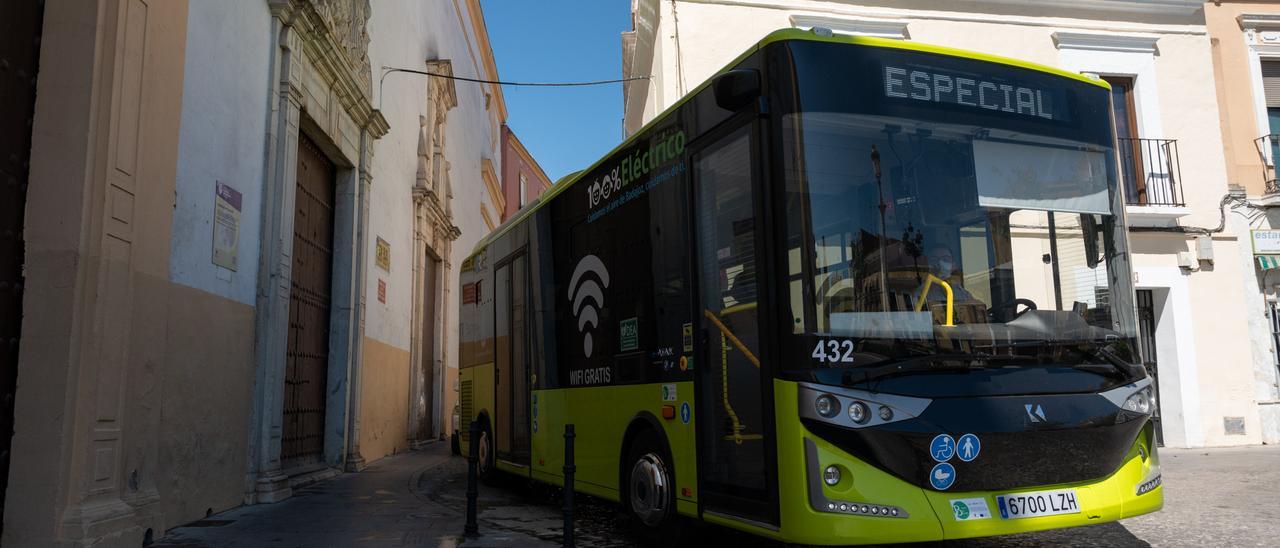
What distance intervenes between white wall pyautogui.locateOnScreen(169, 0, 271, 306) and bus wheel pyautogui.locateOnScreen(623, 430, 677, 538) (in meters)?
3.53

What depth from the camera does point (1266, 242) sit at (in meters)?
13.3

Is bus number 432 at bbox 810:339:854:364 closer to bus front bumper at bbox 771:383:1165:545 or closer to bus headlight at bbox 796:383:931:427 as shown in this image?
bus headlight at bbox 796:383:931:427

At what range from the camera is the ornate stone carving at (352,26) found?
10141 millimetres

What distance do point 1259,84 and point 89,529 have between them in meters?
15.9

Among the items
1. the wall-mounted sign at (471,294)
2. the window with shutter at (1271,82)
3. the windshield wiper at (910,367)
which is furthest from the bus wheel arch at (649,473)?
the window with shutter at (1271,82)

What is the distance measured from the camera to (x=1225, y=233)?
43.5 ft

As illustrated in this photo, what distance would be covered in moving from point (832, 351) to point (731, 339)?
0.72 m

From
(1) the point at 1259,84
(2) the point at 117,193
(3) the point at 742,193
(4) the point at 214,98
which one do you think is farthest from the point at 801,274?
(1) the point at 1259,84

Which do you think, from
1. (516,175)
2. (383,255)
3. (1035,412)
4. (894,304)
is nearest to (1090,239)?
(1035,412)

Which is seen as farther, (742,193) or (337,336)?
(337,336)

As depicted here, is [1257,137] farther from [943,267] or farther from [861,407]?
[861,407]

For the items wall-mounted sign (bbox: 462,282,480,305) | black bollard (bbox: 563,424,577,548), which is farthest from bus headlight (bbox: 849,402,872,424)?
wall-mounted sign (bbox: 462,282,480,305)

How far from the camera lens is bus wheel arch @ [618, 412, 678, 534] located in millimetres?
5457

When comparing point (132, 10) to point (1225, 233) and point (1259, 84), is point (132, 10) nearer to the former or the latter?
point (1225, 233)
